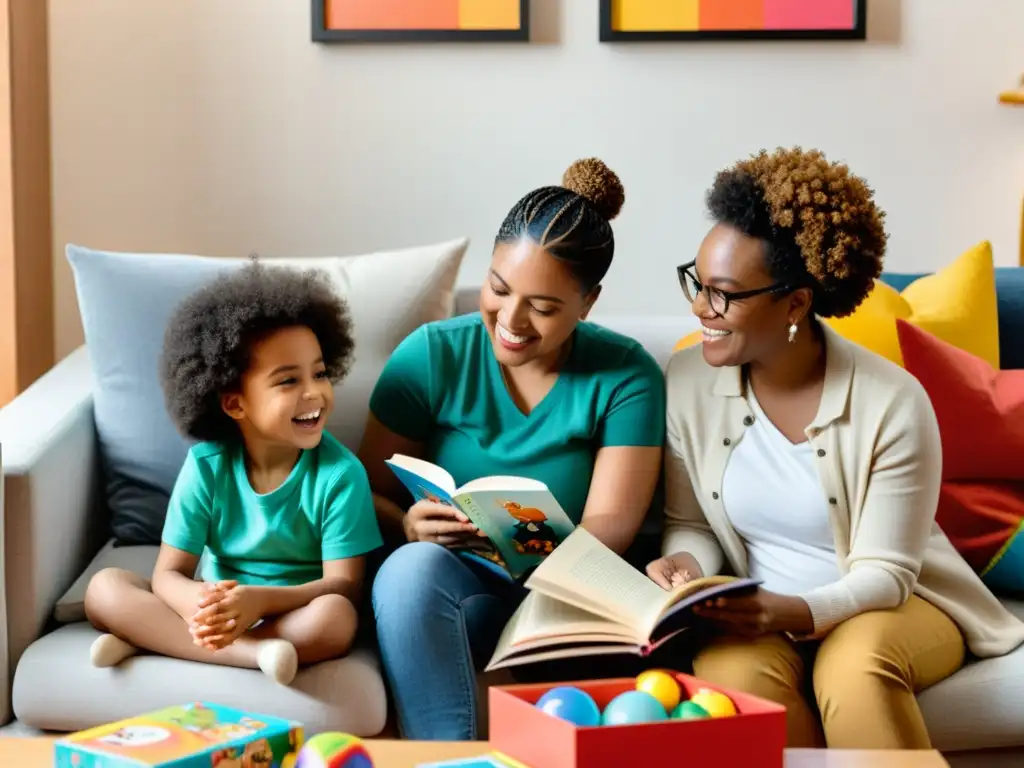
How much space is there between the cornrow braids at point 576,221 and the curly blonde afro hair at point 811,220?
17 cm

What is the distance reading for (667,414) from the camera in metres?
1.93

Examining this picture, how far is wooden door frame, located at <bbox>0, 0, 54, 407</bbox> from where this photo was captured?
7.89ft

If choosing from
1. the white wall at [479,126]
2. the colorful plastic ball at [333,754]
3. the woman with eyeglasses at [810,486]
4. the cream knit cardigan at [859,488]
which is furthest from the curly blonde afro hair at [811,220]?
the colorful plastic ball at [333,754]

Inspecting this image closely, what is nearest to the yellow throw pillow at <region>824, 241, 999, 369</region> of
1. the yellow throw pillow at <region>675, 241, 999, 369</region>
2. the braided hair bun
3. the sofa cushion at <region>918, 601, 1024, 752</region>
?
the yellow throw pillow at <region>675, 241, 999, 369</region>

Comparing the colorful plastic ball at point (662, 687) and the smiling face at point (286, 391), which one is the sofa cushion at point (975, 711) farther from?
the smiling face at point (286, 391)

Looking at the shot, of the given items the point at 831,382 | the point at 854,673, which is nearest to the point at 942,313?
the point at 831,382

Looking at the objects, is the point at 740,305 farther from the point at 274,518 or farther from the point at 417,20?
the point at 417,20

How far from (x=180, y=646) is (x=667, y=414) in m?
0.81

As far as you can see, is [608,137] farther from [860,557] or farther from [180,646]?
[180,646]

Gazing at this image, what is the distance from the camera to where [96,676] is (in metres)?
1.68

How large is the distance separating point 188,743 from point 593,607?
0.51 metres

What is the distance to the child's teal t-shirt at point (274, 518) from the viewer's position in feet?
5.95

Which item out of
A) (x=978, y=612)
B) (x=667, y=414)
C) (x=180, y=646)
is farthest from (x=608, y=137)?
(x=180, y=646)

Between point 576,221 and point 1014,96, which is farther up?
point 1014,96
